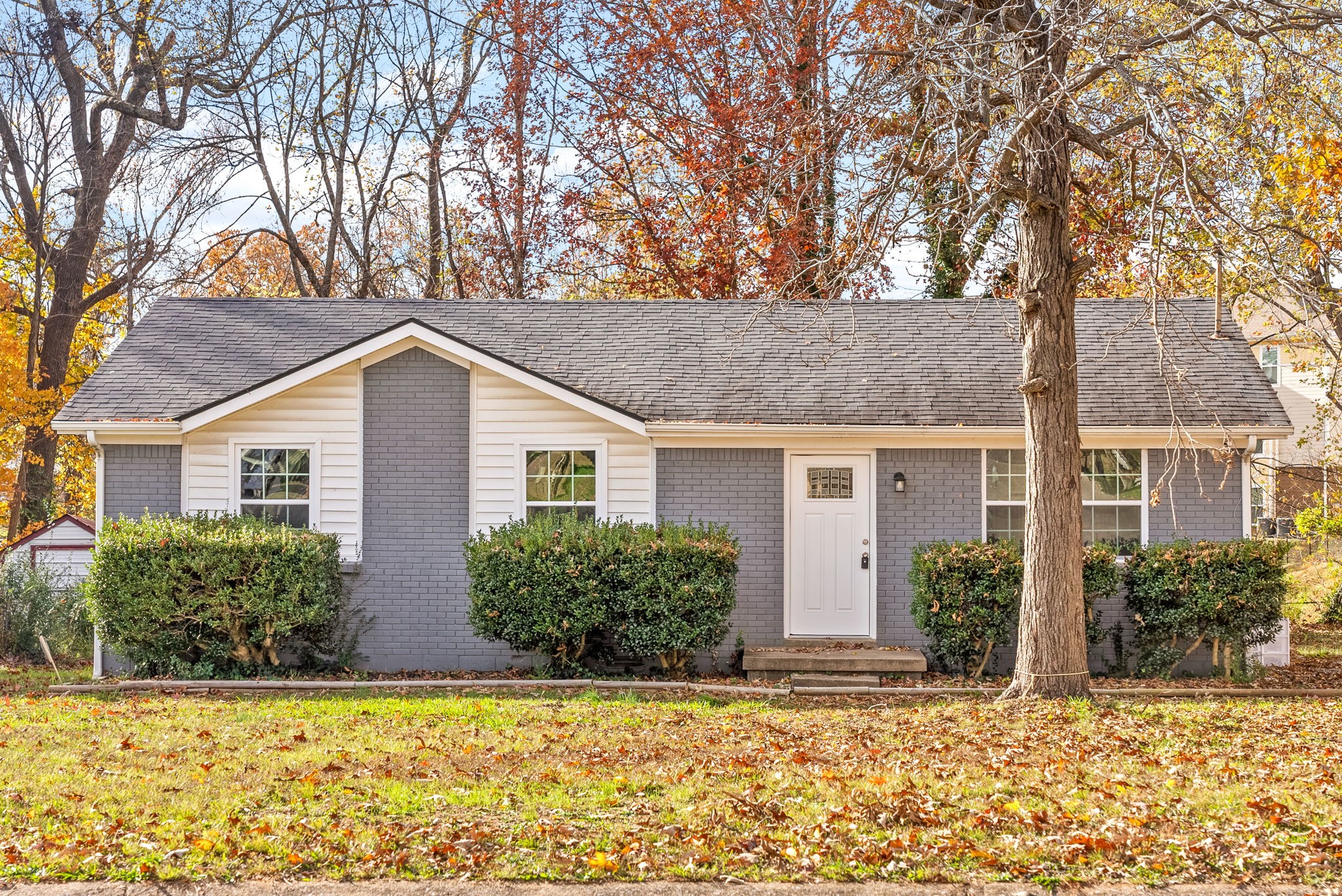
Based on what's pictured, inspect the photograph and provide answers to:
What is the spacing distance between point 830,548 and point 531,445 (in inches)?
153

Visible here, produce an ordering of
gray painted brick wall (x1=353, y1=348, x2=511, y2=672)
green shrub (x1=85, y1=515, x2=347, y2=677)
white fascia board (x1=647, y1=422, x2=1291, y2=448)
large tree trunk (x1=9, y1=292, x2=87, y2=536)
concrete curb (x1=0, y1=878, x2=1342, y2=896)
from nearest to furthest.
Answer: concrete curb (x1=0, y1=878, x2=1342, y2=896) → green shrub (x1=85, y1=515, x2=347, y2=677) → white fascia board (x1=647, y1=422, x2=1291, y2=448) → gray painted brick wall (x1=353, y1=348, x2=511, y2=672) → large tree trunk (x1=9, y1=292, x2=87, y2=536)

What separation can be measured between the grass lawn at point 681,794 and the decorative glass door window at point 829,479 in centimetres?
407

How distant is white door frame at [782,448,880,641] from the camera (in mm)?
12688

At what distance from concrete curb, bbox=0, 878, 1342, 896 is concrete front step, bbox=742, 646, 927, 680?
6.58 metres

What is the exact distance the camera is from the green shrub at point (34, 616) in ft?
43.5

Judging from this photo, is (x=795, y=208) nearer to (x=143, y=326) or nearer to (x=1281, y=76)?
(x=1281, y=76)

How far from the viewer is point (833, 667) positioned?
11523 millimetres

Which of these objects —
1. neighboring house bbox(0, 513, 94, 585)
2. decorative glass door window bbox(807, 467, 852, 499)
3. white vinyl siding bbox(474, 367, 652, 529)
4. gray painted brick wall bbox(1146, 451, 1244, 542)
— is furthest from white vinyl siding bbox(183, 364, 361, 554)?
gray painted brick wall bbox(1146, 451, 1244, 542)

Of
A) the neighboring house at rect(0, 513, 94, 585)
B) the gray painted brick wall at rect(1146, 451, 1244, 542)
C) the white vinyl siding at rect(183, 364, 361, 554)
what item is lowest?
the neighboring house at rect(0, 513, 94, 585)

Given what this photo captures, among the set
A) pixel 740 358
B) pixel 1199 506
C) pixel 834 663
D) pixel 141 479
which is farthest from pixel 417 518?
pixel 1199 506

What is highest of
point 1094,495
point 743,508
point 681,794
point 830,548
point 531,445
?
point 531,445

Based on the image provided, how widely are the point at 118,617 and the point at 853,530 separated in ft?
27.5

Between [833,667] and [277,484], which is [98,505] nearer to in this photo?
[277,484]

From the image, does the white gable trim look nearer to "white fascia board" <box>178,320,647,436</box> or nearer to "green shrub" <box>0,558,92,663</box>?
"white fascia board" <box>178,320,647,436</box>
